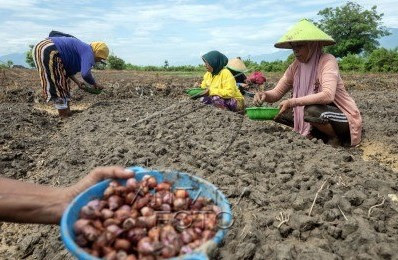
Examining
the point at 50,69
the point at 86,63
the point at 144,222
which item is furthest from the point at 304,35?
the point at 50,69

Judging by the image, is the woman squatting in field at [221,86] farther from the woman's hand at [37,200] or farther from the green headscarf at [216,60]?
the woman's hand at [37,200]

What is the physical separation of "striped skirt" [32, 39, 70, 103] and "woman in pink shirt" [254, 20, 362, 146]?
155 inches

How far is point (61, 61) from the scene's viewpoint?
7227 millimetres

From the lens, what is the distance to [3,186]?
1709mm

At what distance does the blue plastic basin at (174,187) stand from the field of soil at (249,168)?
648 mm

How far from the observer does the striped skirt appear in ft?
22.9

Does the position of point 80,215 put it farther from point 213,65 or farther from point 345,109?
point 213,65

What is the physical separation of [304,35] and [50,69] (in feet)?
14.9

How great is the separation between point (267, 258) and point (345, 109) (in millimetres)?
2823

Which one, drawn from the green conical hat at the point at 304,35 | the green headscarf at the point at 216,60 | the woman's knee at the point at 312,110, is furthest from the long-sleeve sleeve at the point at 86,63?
the woman's knee at the point at 312,110

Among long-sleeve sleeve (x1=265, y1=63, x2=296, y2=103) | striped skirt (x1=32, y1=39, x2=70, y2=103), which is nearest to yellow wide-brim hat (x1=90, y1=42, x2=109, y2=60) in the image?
striped skirt (x1=32, y1=39, x2=70, y2=103)

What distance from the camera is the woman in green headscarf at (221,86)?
648 centimetres

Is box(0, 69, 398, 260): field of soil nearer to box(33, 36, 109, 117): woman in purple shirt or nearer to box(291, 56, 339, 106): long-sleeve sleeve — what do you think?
box(291, 56, 339, 106): long-sleeve sleeve

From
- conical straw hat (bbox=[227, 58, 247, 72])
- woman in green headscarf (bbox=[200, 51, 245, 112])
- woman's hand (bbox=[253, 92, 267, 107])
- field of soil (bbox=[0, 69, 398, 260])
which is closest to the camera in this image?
field of soil (bbox=[0, 69, 398, 260])
